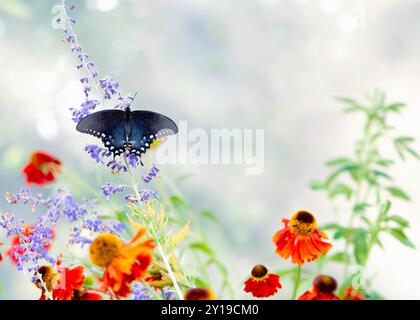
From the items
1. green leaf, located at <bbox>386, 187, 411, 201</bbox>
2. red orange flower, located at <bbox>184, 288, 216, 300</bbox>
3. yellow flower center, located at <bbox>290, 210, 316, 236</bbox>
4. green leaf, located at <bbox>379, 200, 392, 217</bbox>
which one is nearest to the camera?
red orange flower, located at <bbox>184, 288, 216, 300</bbox>

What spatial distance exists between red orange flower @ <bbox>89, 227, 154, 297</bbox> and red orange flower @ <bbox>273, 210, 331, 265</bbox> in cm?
13

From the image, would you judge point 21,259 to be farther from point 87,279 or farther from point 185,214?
point 185,214

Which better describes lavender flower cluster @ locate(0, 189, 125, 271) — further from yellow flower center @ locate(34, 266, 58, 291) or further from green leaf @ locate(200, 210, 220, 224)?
green leaf @ locate(200, 210, 220, 224)

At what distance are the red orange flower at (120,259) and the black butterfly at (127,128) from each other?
75mm

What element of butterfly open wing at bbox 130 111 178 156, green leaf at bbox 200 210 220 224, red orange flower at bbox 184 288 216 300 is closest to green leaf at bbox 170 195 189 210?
green leaf at bbox 200 210 220 224

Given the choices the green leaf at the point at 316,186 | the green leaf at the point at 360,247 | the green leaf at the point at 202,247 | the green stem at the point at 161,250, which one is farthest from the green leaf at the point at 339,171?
the green stem at the point at 161,250

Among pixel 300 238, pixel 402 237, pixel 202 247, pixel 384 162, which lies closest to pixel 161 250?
pixel 300 238

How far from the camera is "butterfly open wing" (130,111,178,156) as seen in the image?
563 mm

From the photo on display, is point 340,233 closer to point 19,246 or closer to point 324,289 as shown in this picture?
point 324,289

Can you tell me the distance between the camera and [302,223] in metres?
0.56

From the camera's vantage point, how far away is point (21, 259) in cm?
52

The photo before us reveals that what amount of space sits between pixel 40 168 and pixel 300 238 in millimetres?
415
